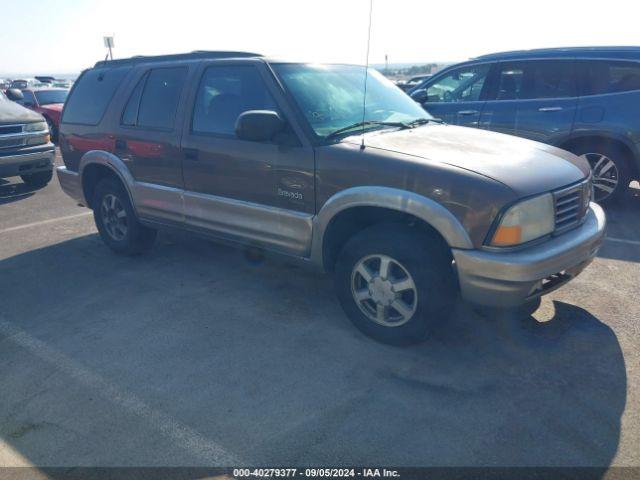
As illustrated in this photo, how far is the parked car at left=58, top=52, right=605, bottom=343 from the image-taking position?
2.95 metres

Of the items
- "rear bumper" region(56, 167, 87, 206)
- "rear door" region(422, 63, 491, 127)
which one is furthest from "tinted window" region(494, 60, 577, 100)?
"rear bumper" region(56, 167, 87, 206)

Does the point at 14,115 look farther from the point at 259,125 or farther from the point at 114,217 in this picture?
the point at 259,125

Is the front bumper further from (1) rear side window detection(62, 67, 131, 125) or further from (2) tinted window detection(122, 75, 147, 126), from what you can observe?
(1) rear side window detection(62, 67, 131, 125)

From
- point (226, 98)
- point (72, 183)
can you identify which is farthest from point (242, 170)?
point (72, 183)

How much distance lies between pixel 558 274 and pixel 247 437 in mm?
2104

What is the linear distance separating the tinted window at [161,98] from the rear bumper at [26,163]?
437cm

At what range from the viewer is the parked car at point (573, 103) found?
19.9ft

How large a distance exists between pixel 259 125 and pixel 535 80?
4690mm

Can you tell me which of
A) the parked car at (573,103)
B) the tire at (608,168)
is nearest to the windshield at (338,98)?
the parked car at (573,103)

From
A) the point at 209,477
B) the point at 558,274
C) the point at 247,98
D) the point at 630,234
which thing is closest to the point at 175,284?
the point at 247,98

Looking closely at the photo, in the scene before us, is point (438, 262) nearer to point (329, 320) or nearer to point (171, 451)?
point (329, 320)

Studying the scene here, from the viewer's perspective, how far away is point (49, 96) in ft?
50.0

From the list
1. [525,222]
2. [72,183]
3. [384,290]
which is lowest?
[72,183]

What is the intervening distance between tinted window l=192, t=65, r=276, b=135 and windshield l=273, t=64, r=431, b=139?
21cm
